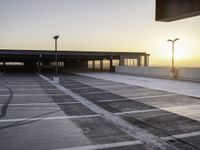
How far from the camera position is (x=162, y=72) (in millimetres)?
36344

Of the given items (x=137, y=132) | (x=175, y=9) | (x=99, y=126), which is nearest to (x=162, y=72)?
(x=175, y=9)

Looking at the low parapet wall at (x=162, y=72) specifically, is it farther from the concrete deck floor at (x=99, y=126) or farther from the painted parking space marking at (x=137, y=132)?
the painted parking space marking at (x=137, y=132)

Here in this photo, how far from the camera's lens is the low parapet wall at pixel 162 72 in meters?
29.9

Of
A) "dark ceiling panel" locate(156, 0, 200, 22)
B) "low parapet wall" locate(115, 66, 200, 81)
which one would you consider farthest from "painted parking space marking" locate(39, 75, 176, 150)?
"low parapet wall" locate(115, 66, 200, 81)

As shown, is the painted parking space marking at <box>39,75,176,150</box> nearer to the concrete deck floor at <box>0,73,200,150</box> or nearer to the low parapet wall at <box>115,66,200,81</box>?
the concrete deck floor at <box>0,73,200,150</box>

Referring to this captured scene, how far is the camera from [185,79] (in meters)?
31.4

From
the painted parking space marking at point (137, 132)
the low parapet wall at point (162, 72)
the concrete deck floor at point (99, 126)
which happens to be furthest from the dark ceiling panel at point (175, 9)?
the low parapet wall at point (162, 72)

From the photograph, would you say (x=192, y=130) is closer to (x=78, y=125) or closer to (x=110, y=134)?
(x=110, y=134)

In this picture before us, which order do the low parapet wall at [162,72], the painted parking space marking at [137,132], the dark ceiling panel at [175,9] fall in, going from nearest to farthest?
the painted parking space marking at [137,132] < the dark ceiling panel at [175,9] < the low parapet wall at [162,72]

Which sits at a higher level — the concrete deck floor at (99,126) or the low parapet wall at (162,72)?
the low parapet wall at (162,72)

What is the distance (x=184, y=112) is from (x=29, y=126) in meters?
6.15

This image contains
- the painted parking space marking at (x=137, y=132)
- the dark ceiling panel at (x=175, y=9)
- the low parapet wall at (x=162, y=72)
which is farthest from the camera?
the low parapet wall at (x=162, y=72)

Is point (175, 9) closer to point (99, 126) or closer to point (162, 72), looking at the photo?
point (99, 126)

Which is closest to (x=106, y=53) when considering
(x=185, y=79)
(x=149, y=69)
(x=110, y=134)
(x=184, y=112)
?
(x=149, y=69)
